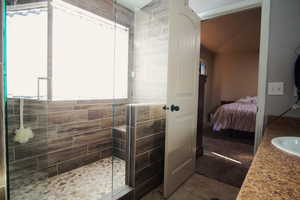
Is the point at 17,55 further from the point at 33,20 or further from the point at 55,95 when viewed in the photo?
the point at 55,95

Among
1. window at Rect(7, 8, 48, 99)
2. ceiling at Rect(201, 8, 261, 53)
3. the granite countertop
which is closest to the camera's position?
the granite countertop

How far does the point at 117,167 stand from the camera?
1.75m

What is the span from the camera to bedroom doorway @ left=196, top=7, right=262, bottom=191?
2461 mm

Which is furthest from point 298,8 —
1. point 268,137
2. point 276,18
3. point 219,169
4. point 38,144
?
point 38,144

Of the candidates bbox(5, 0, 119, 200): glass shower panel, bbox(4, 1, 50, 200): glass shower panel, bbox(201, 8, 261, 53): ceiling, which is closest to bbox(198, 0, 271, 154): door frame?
bbox(5, 0, 119, 200): glass shower panel

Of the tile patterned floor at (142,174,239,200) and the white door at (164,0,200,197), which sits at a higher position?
the white door at (164,0,200,197)

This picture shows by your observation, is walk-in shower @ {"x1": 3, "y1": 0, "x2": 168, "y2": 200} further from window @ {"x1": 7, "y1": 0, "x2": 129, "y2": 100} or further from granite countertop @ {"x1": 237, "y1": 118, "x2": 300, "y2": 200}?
granite countertop @ {"x1": 237, "y1": 118, "x2": 300, "y2": 200}

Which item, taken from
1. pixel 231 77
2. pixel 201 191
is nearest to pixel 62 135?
pixel 201 191

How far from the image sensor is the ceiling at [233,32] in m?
3.37

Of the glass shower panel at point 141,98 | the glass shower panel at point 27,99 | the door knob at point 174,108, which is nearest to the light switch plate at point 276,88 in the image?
Result: the door knob at point 174,108

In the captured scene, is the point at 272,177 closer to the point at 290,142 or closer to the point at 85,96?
the point at 290,142

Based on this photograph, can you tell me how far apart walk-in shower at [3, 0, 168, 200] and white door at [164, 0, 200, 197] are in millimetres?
245

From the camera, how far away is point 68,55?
1.96m

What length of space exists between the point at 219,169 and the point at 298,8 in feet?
6.78
